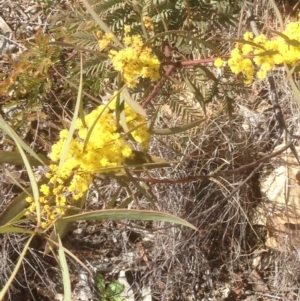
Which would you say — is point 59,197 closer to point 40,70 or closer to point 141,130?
point 141,130

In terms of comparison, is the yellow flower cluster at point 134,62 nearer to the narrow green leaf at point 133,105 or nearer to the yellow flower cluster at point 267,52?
the narrow green leaf at point 133,105

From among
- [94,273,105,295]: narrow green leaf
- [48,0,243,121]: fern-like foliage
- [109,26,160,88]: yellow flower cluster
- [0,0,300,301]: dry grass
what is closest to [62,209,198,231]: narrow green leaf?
[109,26,160,88]: yellow flower cluster

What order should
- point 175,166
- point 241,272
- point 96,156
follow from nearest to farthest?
point 96,156 → point 175,166 → point 241,272

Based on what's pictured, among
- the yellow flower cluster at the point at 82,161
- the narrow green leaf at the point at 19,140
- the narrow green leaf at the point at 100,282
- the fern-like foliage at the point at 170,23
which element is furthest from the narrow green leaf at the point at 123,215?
the narrow green leaf at the point at 100,282

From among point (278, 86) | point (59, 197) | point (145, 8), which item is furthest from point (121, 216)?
point (278, 86)

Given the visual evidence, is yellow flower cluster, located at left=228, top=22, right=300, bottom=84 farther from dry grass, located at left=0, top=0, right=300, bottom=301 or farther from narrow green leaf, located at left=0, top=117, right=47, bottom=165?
dry grass, located at left=0, top=0, right=300, bottom=301

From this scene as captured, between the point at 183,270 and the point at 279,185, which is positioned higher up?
the point at 279,185

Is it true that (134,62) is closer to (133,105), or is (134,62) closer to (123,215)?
(133,105)
